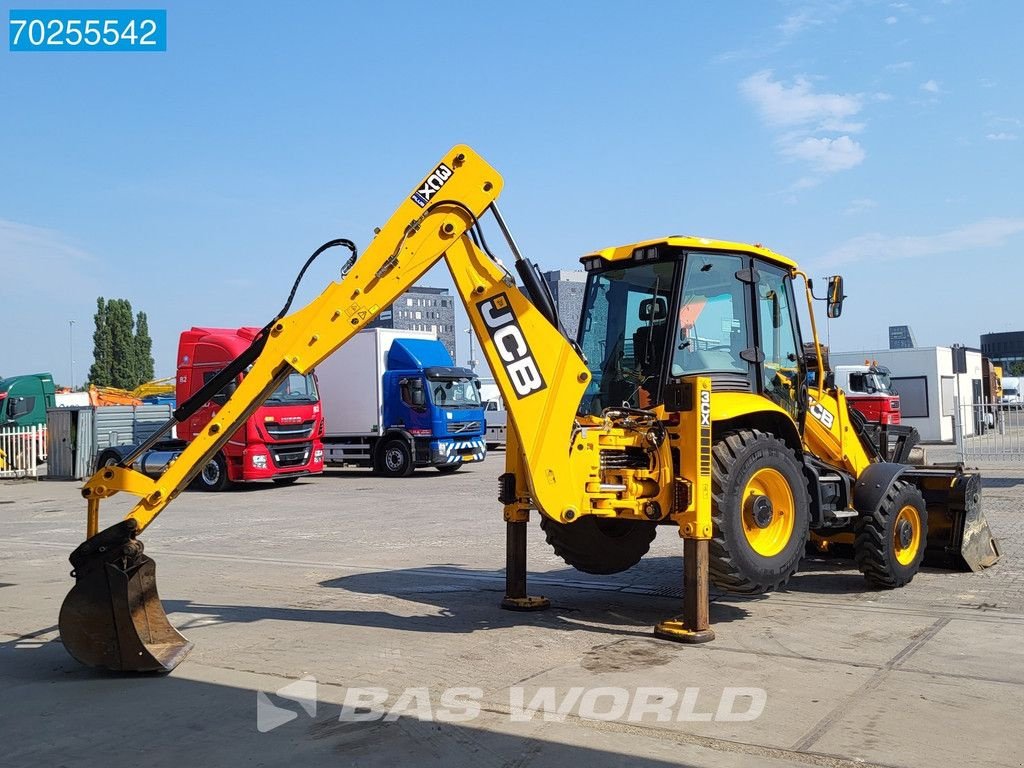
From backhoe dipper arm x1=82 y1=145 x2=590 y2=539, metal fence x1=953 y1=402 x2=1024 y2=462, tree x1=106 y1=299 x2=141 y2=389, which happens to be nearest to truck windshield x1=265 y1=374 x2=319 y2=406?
metal fence x1=953 y1=402 x2=1024 y2=462

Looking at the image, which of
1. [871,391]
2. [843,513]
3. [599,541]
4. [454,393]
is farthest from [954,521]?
[871,391]

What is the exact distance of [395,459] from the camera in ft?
79.0

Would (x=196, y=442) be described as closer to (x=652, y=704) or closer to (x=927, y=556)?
(x=652, y=704)

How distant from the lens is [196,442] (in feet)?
20.3

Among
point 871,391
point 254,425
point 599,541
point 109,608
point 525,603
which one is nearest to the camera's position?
point 109,608

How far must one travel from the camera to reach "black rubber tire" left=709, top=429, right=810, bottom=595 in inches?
266

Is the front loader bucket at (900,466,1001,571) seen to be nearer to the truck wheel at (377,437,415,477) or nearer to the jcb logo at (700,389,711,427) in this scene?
the jcb logo at (700,389,711,427)

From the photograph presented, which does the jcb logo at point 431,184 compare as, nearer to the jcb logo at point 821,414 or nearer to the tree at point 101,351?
the jcb logo at point 821,414

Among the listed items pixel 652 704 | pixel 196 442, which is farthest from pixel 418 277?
pixel 652 704

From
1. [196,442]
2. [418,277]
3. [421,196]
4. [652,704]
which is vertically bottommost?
[652,704]

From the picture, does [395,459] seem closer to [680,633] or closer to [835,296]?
[835,296]

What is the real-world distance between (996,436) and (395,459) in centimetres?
1320

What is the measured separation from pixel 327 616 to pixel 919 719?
4421 mm

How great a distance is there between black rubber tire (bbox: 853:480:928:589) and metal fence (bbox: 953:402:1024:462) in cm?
1068
